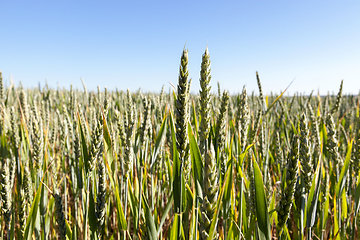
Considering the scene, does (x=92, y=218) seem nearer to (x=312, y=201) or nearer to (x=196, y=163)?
(x=196, y=163)

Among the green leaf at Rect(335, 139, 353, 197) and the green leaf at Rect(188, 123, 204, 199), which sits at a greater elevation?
the green leaf at Rect(188, 123, 204, 199)

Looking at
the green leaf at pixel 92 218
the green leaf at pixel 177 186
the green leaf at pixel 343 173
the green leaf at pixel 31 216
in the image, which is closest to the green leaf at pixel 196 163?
the green leaf at pixel 177 186

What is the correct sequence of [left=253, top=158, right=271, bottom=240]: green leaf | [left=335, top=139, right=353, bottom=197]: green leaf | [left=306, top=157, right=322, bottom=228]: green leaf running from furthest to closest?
[left=335, top=139, right=353, bottom=197]: green leaf, [left=306, top=157, right=322, bottom=228]: green leaf, [left=253, top=158, right=271, bottom=240]: green leaf

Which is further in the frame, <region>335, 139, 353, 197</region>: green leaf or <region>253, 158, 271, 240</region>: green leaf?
<region>335, 139, 353, 197</region>: green leaf

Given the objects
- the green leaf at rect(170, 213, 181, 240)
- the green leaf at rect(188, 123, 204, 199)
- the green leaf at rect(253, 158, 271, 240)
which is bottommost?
the green leaf at rect(170, 213, 181, 240)

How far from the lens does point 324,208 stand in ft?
4.12

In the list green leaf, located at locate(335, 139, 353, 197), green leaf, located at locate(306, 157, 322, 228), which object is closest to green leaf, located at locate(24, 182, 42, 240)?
green leaf, located at locate(306, 157, 322, 228)

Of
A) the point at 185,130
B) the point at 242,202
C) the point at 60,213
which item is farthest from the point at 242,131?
the point at 60,213

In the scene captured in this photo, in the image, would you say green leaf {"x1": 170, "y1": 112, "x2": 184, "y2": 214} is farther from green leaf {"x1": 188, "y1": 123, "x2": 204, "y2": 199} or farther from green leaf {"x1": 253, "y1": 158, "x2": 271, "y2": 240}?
green leaf {"x1": 253, "y1": 158, "x2": 271, "y2": 240}

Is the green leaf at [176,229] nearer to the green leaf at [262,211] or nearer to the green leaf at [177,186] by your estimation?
the green leaf at [177,186]

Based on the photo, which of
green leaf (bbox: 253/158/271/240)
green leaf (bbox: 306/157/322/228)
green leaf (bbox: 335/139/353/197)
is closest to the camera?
green leaf (bbox: 253/158/271/240)

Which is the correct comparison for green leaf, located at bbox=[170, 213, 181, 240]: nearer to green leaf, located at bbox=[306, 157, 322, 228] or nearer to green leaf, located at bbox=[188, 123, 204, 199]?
green leaf, located at bbox=[188, 123, 204, 199]

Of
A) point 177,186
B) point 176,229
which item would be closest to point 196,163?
point 177,186

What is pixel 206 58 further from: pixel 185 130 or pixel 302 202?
pixel 302 202
